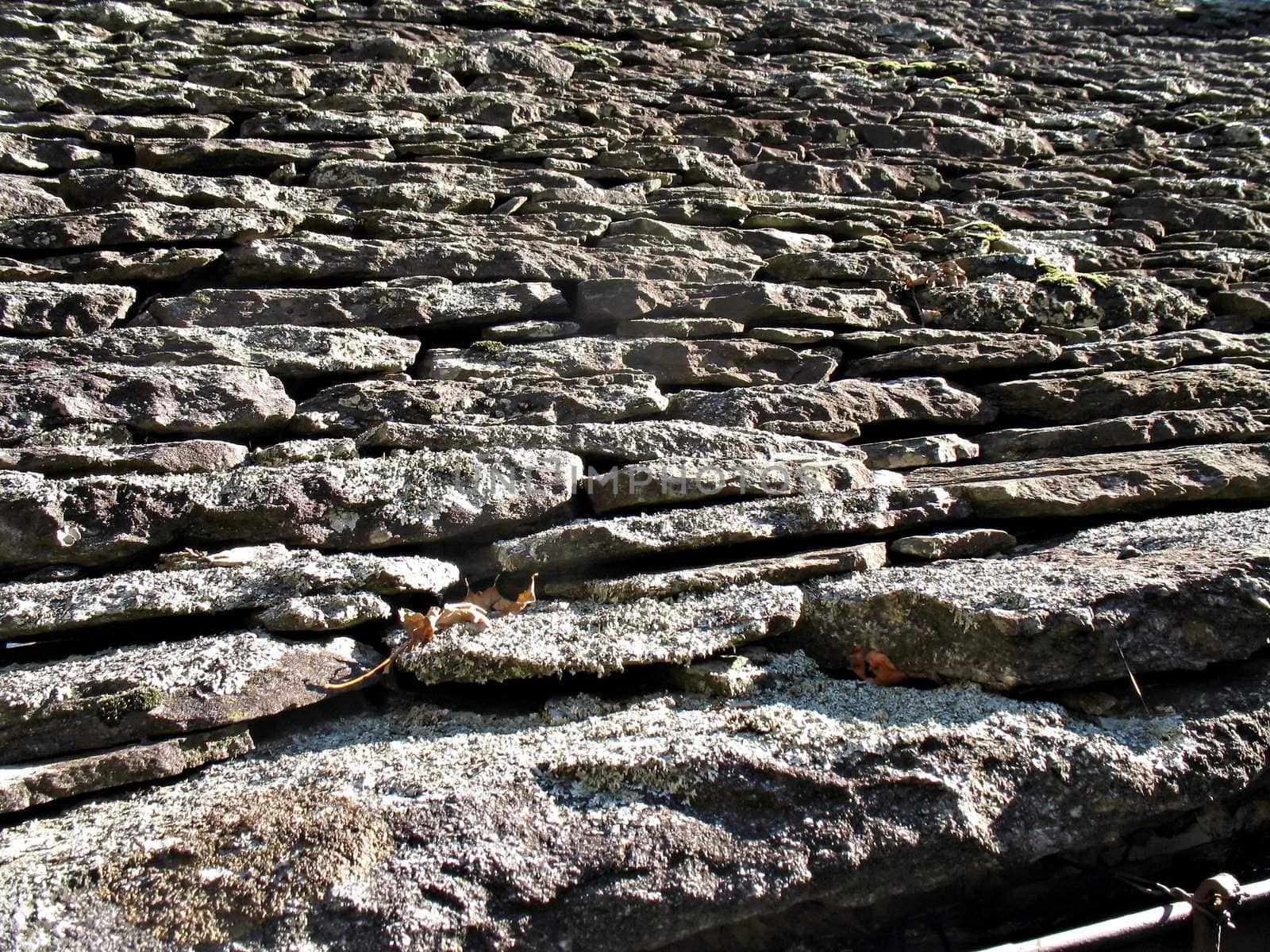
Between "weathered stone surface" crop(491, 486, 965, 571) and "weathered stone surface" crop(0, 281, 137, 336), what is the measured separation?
1411 mm

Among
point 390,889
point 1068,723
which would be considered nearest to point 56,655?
point 390,889

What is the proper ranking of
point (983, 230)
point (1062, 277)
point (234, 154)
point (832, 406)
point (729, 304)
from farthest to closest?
point (983, 230)
point (1062, 277)
point (234, 154)
point (729, 304)
point (832, 406)

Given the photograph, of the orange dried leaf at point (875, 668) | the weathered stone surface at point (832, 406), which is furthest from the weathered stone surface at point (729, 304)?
the orange dried leaf at point (875, 668)

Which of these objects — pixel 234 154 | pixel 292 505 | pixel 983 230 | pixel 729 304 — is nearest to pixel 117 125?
pixel 234 154

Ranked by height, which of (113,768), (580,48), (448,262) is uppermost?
(580,48)

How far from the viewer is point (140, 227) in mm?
2943

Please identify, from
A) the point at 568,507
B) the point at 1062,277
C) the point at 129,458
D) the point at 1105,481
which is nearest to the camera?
the point at 129,458

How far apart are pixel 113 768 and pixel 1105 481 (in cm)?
232

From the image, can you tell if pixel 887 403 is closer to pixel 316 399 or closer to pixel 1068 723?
pixel 1068 723

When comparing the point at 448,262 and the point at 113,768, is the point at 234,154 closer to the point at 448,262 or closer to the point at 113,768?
the point at 448,262

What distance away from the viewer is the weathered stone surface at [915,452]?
2.64 m

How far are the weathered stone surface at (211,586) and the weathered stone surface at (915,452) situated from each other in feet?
4.07

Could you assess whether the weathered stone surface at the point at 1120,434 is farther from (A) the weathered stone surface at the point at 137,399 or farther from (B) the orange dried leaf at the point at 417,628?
(A) the weathered stone surface at the point at 137,399

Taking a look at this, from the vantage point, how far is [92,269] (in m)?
2.82
